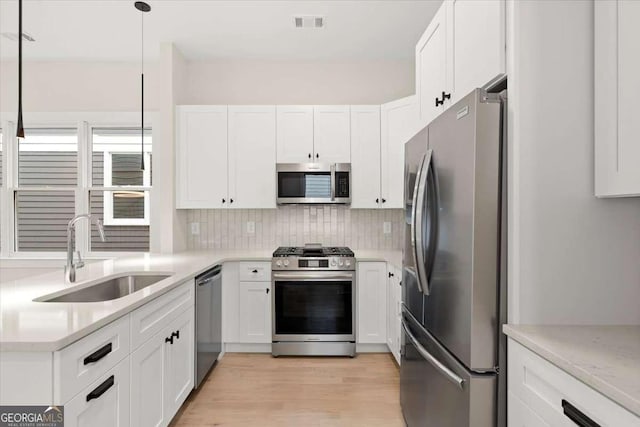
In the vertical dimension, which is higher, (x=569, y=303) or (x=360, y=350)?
(x=569, y=303)

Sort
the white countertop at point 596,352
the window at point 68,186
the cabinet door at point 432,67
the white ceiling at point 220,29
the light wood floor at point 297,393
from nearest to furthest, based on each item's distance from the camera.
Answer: the white countertop at point 596,352 < the cabinet door at point 432,67 < the light wood floor at point 297,393 < the white ceiling at point 220,29 < the window at point 68,186

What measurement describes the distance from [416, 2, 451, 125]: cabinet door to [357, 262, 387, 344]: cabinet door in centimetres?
150

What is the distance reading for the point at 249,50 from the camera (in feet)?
11.9

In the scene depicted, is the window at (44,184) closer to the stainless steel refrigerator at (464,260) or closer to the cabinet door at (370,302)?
the cabinet door at (370,302)

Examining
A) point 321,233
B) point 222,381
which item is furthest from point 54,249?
point 321,233

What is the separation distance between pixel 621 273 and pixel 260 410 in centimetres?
215

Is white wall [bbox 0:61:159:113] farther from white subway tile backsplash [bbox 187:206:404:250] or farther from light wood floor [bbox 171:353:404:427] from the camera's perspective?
light wood floor [bbox 171:353:404:427]

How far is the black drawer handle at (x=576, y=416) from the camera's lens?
895 millimetres

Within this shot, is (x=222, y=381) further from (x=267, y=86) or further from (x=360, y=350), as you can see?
(x=267, y=86)

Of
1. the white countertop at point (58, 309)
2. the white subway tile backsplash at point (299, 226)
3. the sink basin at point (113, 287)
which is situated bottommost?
the sink basin at point (113, 287)

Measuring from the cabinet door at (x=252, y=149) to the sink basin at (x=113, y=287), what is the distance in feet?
4.44

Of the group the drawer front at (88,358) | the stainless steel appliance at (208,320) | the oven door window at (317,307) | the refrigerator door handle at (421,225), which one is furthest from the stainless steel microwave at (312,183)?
the drawer front at (88,358)

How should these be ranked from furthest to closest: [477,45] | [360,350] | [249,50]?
[249,50], [360,350], [477,45]

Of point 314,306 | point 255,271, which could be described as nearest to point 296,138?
Result: point 255,271
